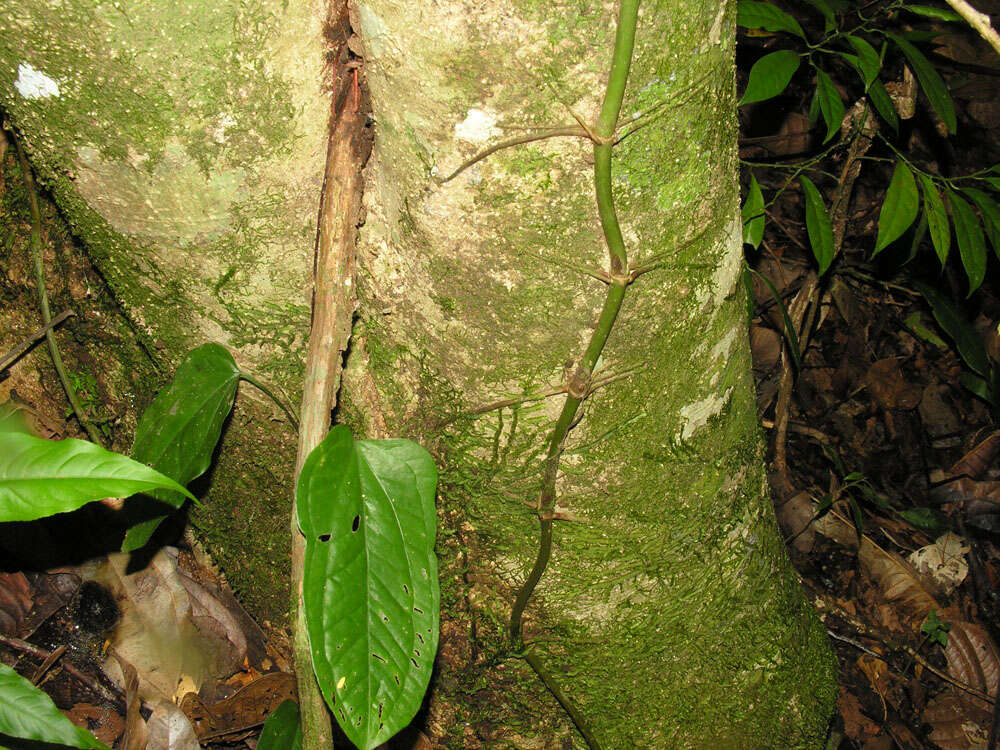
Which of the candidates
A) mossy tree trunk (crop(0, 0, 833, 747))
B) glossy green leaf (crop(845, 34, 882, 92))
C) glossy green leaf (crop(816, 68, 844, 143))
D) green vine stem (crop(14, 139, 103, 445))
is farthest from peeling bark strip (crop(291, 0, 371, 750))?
glossy green leaf (crop(845, 34, 882, 92))

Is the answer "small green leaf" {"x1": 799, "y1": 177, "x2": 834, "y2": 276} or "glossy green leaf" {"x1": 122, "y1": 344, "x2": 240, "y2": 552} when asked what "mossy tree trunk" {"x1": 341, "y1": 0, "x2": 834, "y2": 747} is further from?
"small green leaf" {"x1": 799, "y1": 177, "x2": 834, "y2": 276}

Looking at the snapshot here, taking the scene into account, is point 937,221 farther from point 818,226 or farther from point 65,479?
point 65,479

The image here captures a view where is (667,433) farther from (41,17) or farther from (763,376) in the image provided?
(763,376)

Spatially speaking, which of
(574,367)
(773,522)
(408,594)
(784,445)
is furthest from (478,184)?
(784,445)

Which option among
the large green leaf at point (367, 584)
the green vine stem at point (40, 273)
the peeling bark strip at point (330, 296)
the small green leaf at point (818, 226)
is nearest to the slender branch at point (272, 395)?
the peeling bark strip at point (330, 296)

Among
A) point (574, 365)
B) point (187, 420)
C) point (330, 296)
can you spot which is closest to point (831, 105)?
point (574, 365)
